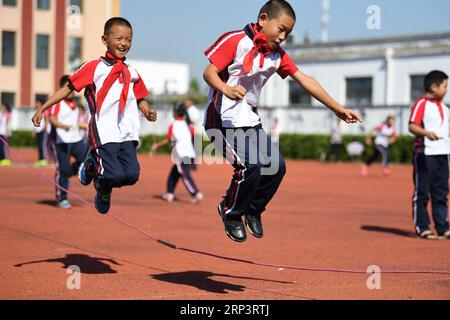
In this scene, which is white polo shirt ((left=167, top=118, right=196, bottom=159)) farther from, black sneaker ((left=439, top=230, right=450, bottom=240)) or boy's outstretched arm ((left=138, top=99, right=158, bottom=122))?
boy's outstretched arm ((left=138, top=99, right=158, bottom=122))

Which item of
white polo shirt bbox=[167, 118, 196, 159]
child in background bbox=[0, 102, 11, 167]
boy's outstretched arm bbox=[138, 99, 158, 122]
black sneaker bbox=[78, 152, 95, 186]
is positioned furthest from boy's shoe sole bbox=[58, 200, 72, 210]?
child in background bbox=[0, 102, 11, 167]

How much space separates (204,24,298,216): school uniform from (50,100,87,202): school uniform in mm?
7573

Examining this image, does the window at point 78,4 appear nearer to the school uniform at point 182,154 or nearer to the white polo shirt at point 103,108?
the school uniform at point 182,154

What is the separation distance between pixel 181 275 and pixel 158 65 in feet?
230

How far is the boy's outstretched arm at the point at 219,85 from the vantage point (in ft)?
21.8

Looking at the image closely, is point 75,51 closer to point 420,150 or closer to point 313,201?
point 313,201

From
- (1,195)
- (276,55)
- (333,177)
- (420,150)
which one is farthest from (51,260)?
(333,177)

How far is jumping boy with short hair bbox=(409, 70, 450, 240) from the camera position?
473 inches

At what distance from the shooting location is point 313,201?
59.2 ft

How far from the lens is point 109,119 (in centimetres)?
821

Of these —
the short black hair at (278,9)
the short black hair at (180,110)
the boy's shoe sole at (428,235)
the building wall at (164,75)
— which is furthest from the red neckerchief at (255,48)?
the building wall at (164,75)

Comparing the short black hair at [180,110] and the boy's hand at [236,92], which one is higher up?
the short black hair at [180,110]

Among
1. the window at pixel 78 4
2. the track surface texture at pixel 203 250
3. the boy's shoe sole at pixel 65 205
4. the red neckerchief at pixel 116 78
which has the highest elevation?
the window at pixel 78 4
